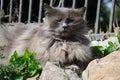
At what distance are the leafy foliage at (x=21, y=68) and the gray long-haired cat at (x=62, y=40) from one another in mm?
89

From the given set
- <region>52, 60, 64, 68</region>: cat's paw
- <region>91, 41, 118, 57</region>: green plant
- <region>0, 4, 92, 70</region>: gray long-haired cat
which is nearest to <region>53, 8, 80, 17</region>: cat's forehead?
<region>0, 4, 92, 70</region>: gray long-haired cat

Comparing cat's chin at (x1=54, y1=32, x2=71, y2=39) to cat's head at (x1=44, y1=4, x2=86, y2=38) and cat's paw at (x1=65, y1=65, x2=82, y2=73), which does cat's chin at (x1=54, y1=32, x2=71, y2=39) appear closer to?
cat's head at (x1=44, y1=4, x2=86, y2=38)

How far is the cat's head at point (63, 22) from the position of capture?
17.8 ft

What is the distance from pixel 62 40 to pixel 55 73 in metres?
0.59

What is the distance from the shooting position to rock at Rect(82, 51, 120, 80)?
4.77 metres

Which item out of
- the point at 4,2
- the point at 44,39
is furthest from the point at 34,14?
the point at 44,39

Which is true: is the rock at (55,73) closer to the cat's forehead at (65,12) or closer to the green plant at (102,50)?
the cat's forehead at (65,12)

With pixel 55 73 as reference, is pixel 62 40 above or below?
above

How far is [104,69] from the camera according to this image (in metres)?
4.87

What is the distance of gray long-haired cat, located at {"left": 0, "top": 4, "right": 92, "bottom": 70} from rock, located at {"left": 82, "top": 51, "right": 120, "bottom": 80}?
1.15 ft

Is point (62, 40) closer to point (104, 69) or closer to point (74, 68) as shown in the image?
point (74, 68)

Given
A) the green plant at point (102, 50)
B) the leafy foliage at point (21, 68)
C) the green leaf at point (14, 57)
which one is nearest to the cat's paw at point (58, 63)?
the leafy foliage at point (21, 68)

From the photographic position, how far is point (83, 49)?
557 centimetres

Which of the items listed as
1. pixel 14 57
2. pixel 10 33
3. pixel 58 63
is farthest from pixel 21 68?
pixel 10 33
